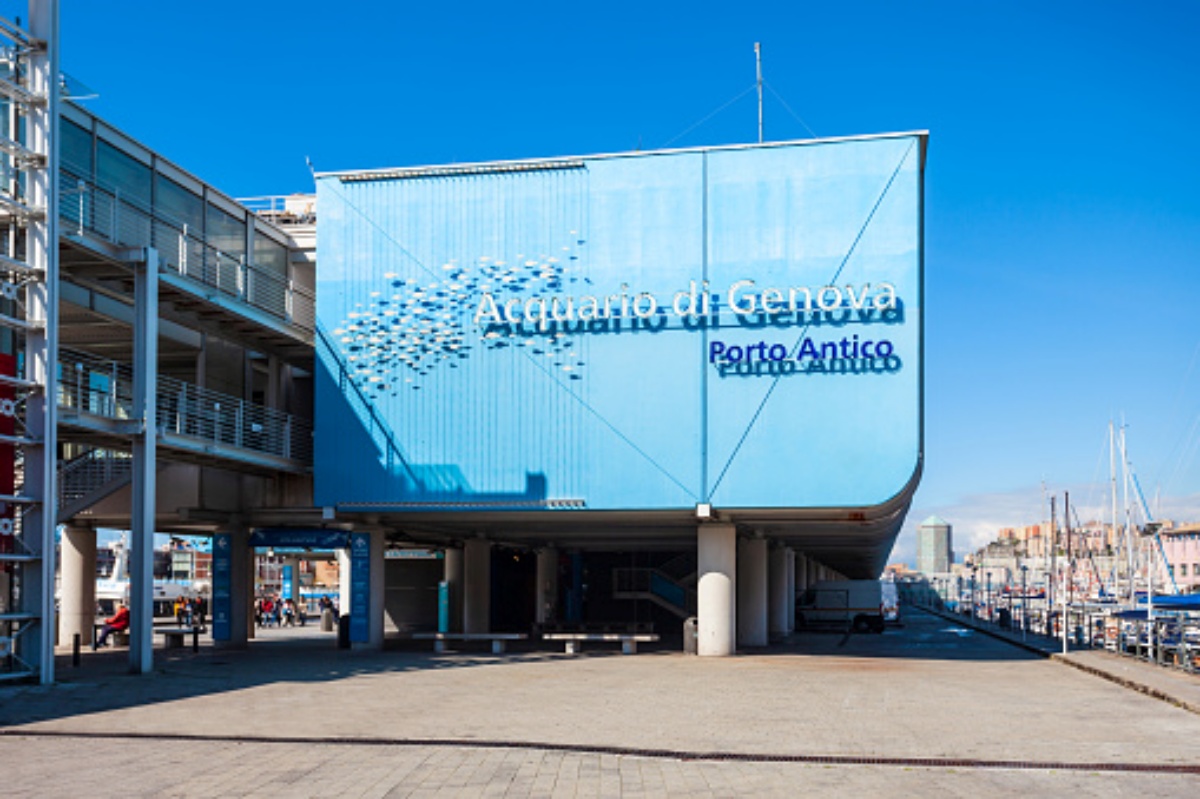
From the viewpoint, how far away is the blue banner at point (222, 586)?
36.5 m

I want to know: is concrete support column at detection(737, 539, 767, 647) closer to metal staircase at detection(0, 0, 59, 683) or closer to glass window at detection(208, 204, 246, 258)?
glass window at detection(208, 204, 246, 258)

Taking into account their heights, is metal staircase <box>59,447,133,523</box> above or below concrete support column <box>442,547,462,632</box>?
above

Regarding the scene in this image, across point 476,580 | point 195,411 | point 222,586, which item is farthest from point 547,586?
point 195,411

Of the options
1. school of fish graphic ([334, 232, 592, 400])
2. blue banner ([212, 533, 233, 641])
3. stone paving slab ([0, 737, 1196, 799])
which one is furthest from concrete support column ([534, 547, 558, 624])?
stone paving slab ([0, 737, 1196, 799])

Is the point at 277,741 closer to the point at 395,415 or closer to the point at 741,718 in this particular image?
the point at 741,718

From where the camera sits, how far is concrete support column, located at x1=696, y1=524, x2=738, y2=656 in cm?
3341

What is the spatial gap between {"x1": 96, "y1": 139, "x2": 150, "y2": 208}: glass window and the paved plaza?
419 inches

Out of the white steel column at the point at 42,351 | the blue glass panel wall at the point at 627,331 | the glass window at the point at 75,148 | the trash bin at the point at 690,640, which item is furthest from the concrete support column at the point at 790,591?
the white steel column at the point at 42,351

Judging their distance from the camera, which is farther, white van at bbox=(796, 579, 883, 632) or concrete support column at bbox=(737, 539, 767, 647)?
white van at bbox=(796, 579, 883, 632)

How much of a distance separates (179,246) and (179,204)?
5.11 feet

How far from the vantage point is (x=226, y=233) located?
33062mm

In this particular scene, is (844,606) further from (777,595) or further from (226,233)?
(226,233)

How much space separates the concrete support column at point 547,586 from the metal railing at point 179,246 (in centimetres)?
1838

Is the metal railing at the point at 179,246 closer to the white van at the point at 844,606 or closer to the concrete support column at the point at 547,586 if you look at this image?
the concrete support column at the point at 547,586
